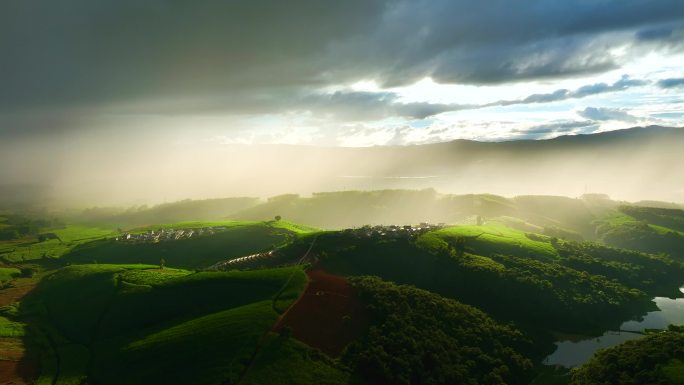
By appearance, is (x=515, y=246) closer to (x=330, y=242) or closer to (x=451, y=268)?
(x=451, y=268)

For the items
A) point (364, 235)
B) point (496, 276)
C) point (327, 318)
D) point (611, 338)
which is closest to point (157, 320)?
point (327, 318)

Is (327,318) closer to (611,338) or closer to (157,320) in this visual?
(157,320)

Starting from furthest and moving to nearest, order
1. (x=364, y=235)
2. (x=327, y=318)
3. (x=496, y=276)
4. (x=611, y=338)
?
1. (x=364, y=235)
2. (x=496, y=276)
3. (x=611, y=338)
4. (x=327, y=318)

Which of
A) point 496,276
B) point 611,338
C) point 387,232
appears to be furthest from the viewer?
point 387,232

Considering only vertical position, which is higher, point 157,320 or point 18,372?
point 157,320

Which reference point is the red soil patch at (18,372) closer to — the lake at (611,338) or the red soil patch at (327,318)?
the red soil patch at (327,318)

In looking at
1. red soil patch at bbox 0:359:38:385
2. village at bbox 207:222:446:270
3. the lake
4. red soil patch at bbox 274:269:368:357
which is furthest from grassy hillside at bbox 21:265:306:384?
the lake

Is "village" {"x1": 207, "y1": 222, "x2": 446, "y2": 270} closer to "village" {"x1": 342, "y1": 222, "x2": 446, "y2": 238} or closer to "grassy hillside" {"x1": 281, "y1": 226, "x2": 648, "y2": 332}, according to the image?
"village" {"x1": 342, "y1": 222, "x2": 446, "y2": 238}

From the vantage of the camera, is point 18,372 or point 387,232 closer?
point 18,372

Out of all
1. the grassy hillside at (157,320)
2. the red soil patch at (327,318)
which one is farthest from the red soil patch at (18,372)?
the red soil patch at (327,318)
